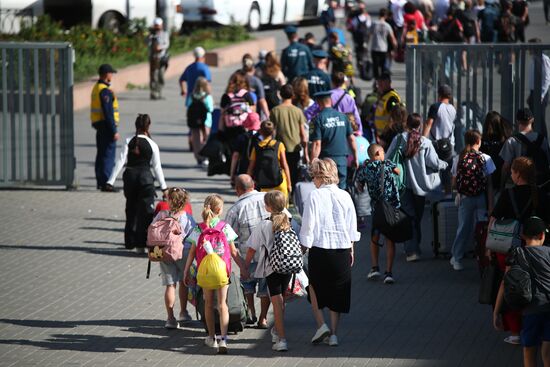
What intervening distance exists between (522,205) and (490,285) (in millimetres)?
710

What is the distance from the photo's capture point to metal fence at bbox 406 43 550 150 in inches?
583

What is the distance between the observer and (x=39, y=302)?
12.3m

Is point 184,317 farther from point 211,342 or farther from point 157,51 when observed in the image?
point 157,51

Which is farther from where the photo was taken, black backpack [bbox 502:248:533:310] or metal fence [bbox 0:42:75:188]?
metal fence [bbox 0:42:75:188]

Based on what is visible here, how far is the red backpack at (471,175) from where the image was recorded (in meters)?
12.7

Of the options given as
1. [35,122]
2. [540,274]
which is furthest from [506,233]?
[35,122]

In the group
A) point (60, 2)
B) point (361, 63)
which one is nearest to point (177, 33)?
point (60, 2)

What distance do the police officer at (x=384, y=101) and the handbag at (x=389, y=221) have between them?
3.85 m

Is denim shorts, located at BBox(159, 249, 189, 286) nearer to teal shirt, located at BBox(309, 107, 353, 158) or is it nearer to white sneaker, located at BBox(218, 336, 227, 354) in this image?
white sneaker, located at BBox(218, 336, 227, 354)

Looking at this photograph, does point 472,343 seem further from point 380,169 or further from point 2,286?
point 2,286

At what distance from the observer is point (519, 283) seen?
9.04 metres

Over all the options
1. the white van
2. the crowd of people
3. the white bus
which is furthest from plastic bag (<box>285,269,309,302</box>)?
the white bus

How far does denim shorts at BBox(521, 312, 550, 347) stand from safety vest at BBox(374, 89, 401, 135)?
7.57 m

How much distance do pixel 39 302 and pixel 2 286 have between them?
905mm
